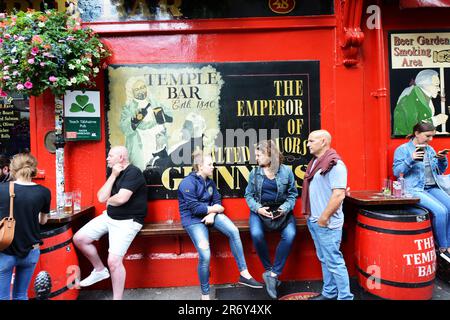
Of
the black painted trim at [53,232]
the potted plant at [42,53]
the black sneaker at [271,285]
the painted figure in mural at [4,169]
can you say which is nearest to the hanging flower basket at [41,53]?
the potted plant at [42,53]

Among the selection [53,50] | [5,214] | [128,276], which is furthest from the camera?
[128,276]

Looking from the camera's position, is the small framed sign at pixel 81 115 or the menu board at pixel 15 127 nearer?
the small framed sign at pixel 81 115

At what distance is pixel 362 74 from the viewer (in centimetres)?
412

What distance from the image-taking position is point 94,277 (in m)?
3.71

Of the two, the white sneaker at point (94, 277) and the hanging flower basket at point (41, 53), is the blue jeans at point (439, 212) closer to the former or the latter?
the white sneaker at point (94, 277)

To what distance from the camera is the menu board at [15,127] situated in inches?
161

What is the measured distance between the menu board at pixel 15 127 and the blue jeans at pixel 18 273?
5.92ft

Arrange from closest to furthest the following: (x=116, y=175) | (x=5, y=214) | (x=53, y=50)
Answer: (x=5, y=214) → (x=53, y=50) → (x=116, y=175)

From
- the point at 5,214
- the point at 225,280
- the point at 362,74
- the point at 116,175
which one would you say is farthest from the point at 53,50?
the point at 362,74

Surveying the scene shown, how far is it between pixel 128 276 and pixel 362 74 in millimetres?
4050

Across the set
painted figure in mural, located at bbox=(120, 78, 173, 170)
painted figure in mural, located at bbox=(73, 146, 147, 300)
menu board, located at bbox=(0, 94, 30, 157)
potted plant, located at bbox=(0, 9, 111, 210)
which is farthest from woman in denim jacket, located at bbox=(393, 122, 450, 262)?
menu board, located at bbox=(0, 94, 30, 157)

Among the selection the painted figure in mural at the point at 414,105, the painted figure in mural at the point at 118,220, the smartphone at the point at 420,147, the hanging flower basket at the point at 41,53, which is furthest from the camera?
the painted figure in mural at the point at 414,105

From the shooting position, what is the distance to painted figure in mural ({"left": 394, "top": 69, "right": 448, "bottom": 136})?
418cm
